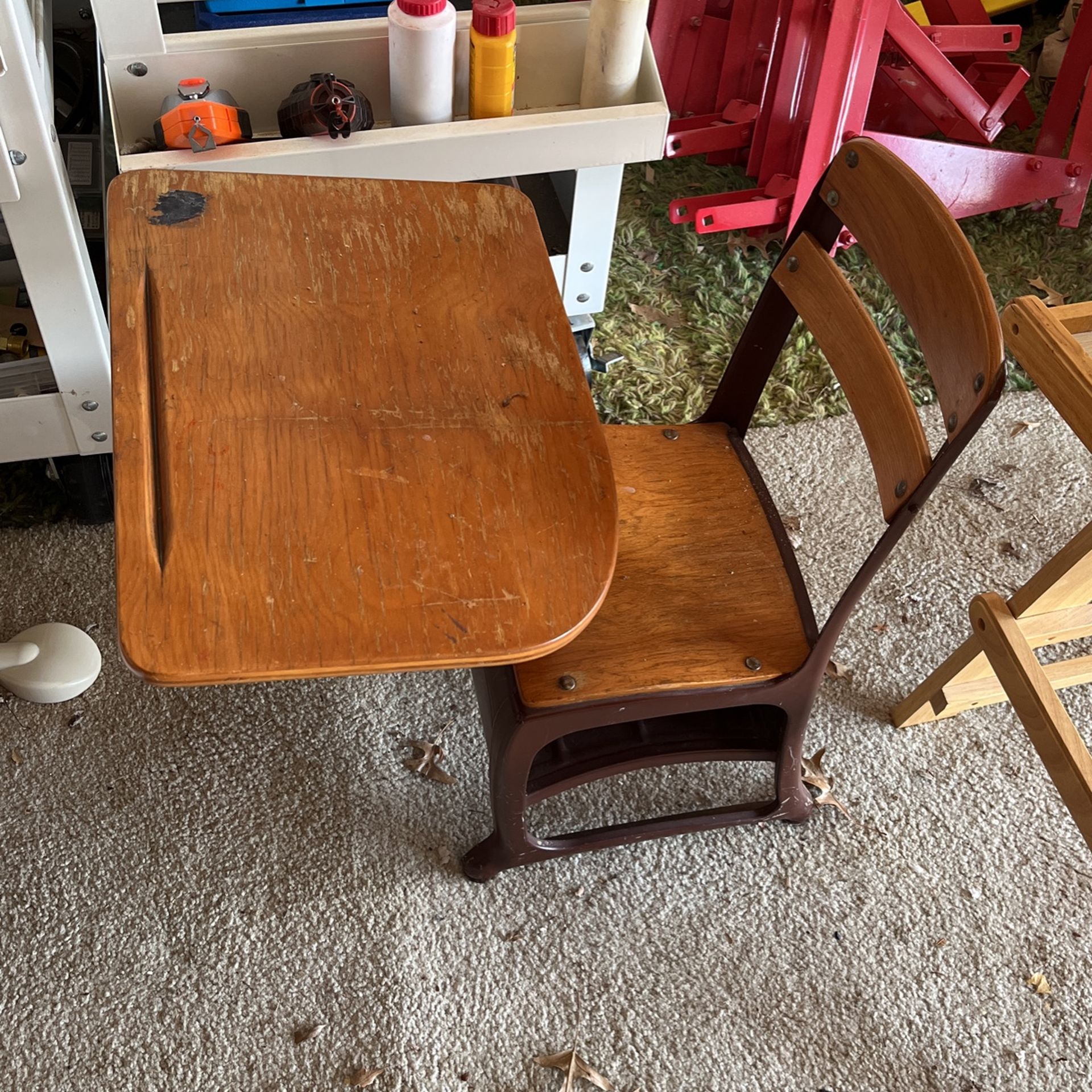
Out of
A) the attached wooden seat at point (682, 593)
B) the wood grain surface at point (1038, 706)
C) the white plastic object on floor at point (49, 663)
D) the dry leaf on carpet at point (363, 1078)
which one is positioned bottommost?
the dry leaf on carpet at point (363, 1078)

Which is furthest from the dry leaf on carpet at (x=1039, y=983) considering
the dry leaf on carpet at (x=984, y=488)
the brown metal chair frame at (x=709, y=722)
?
the dry leaf on carpet at (x=984, y=488)

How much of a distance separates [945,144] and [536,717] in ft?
5.66

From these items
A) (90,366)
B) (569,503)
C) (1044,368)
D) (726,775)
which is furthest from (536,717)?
(90,366)

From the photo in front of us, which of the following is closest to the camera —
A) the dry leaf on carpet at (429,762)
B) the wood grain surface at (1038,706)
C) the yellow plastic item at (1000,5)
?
the wood grain surface at (1038,706)

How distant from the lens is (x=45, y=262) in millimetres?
1419

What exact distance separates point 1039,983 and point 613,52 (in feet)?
4.85

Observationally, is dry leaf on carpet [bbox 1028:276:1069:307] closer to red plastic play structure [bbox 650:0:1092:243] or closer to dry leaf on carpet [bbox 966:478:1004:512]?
red plastic play structure [bbox 650:0:1092:243]

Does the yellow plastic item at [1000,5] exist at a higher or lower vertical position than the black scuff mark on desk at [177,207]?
lower

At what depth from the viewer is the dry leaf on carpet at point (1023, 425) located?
7.12 ft

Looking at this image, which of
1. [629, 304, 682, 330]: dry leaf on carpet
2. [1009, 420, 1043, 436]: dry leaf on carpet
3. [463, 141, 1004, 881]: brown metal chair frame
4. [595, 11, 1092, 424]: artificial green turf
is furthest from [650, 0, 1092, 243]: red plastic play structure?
[463, 141, 1004, 881]: brown metal chair frame

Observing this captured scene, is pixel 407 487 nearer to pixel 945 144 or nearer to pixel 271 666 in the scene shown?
pixel 271 666

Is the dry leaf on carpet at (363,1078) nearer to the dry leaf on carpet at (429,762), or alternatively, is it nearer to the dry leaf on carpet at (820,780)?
the dry leaf on carpet at (429,762)

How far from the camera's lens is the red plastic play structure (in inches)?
83.5

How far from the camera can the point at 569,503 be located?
38.4 inches
